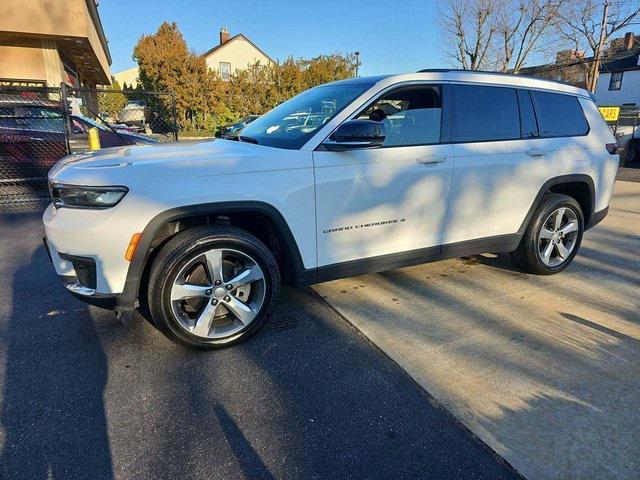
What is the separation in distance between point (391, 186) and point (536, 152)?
5.17 feet

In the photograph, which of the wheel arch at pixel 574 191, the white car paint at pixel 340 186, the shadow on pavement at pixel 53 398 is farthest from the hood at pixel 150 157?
the wheel arch at pixel 574 191

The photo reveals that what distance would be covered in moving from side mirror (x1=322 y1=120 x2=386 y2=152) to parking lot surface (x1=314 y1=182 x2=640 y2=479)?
4.33ft

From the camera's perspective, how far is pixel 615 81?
37.2 metres

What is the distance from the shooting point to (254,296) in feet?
9.66

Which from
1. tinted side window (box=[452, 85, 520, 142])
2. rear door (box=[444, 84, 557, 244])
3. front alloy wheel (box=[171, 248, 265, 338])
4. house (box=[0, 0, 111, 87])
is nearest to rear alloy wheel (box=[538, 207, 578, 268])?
rear door (box=[444, 84, 557, 244])

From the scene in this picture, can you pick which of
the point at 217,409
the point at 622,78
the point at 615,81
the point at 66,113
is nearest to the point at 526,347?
the point at 217,409

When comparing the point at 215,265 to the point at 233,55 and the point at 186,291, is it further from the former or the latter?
the point at 233,55

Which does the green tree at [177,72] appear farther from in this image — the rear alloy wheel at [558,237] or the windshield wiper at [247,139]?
the rear alloy wheel at [558,237]

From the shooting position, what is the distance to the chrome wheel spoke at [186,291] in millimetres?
2660

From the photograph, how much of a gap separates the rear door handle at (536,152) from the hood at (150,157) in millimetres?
2368

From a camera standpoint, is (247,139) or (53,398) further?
(247,139)

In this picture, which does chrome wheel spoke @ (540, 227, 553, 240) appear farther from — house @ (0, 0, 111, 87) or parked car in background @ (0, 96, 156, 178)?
house @ (0, 0, 111, 87)

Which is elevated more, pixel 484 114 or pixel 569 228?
pixel 484 114

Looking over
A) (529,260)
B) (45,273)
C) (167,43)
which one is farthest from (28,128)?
(167,43)
